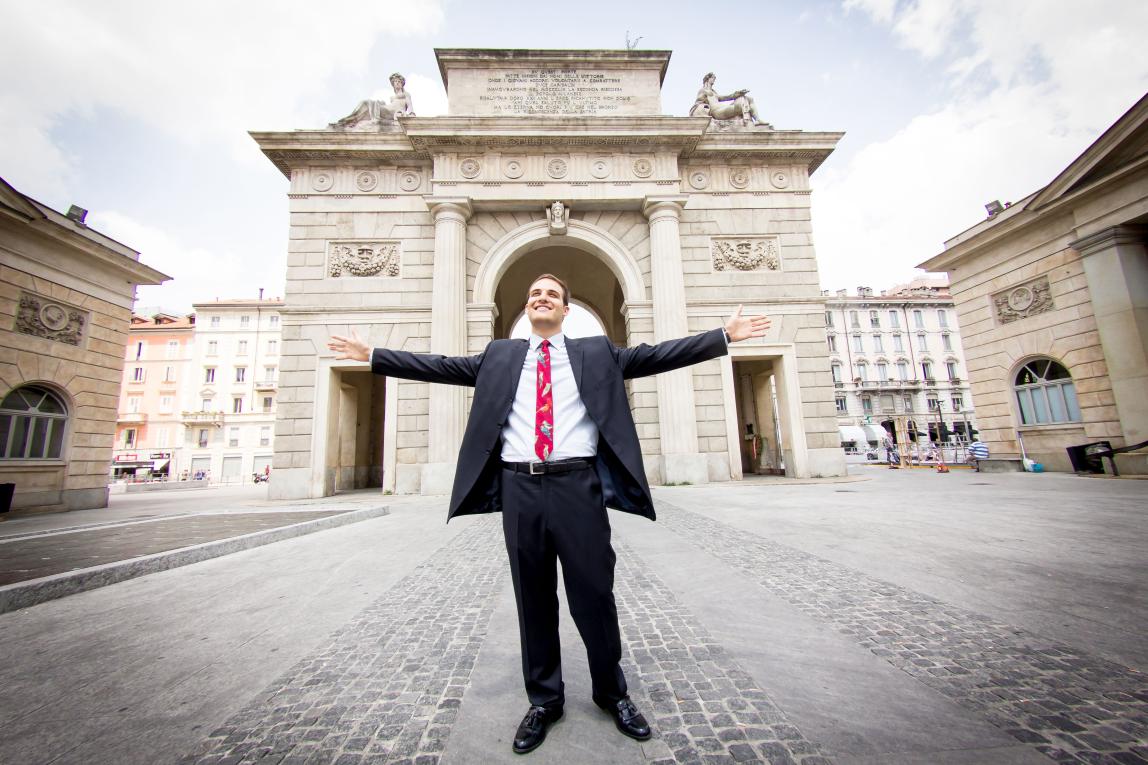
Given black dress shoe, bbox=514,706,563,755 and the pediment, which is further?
the pediment

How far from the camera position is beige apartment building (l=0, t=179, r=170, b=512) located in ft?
37.7

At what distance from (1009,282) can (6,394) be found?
29382 millimetres

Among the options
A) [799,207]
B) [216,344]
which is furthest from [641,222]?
[216,344]

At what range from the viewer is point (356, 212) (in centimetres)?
1402

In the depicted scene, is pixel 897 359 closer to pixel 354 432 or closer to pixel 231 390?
pixel 354 432

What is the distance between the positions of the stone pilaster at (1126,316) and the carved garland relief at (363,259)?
19.8m

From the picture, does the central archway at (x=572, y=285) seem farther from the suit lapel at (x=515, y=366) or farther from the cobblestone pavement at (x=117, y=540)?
the suit lapel at (x=515, y=366)

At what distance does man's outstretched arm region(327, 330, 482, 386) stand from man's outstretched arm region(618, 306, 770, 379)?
34.2 inches

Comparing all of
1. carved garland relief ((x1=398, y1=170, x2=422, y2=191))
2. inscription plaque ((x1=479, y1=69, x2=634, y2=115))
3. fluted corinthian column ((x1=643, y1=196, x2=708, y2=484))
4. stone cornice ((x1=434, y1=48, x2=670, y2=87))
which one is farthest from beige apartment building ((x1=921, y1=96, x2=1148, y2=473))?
carved garland relief ((x1=398, y1=170, x2=422, y2=191))

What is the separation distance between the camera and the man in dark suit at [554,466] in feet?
6.55

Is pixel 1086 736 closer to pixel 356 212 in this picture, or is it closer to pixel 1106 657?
pixel 1106 657

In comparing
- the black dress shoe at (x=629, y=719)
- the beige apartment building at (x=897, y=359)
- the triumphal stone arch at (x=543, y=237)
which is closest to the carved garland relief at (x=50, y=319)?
the triumphal stone arch at (x=543, y=237)

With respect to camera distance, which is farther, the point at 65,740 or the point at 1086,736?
the point at 65,740

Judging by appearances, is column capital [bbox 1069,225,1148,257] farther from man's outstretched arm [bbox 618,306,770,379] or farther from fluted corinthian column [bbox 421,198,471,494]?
fluted corinthian column [bbox 421,198,471,494]
